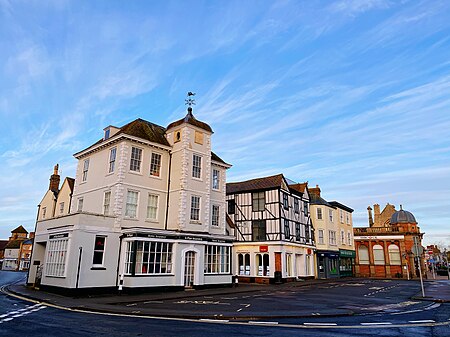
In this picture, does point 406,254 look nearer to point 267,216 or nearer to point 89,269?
point 267,216

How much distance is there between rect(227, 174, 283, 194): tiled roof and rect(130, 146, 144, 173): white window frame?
15.5m

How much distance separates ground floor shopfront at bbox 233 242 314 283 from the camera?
3349 cm

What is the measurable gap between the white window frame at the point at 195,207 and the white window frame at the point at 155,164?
324 centimetres

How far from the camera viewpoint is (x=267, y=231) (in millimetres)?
35062

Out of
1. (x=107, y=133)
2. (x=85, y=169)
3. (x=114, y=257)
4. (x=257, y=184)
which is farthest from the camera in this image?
(x=257, y=184)

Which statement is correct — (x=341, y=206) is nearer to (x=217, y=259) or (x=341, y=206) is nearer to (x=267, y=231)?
(x=267, y=231)

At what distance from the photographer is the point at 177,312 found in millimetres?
12828

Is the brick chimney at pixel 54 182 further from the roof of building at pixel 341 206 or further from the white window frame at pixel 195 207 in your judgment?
the roof of building at pixel 341 206

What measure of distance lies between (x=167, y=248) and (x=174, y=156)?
727 centimetres

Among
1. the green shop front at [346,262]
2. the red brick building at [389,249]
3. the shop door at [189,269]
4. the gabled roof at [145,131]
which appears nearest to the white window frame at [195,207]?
the shop door at [189,269]

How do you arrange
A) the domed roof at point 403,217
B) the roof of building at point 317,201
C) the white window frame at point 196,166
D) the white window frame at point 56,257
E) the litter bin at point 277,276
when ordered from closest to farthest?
1. the white window frame at point 56,257
2. the white window frame at point 196,166
3. the litter bin at point 277,276
4. the roof of building at point 317,201
5. the domed roof at point 403,217

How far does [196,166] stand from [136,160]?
15.3 ft

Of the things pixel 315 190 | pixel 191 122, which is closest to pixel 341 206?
pixel 315 190

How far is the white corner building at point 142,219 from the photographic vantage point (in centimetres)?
2053
